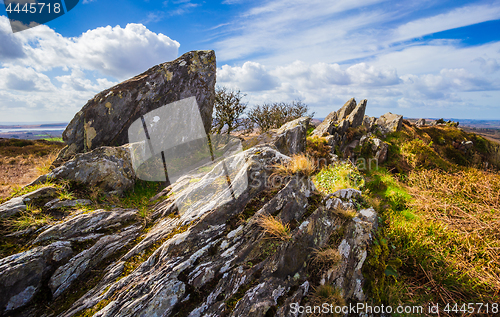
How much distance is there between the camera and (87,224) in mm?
5504

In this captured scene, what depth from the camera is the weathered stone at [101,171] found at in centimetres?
711

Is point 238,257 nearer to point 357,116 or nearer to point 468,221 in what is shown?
point 468,221

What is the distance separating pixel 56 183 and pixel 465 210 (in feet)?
58.4

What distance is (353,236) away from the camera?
5.50 metres

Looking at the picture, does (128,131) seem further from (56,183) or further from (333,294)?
(333,294)

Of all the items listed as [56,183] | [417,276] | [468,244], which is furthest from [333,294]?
[56,183]

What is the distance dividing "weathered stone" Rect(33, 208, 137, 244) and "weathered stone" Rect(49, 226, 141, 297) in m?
0.48

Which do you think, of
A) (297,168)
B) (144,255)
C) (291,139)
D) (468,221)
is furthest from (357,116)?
(144,255)

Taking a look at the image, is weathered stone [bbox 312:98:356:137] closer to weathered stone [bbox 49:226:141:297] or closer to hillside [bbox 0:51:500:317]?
hillside [bbox 0:51:500:317]

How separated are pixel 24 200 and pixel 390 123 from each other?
30279mm

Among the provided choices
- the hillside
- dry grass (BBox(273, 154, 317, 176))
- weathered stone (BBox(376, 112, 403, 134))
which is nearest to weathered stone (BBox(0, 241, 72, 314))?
the hillside

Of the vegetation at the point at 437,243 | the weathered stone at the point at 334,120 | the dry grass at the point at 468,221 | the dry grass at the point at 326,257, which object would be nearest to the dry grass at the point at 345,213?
the vegetation at the point at 437,243

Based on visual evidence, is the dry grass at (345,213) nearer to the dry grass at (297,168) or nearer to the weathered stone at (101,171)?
the dry grass at (297,168)

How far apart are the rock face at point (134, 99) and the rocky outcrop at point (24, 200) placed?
11.3 ft
